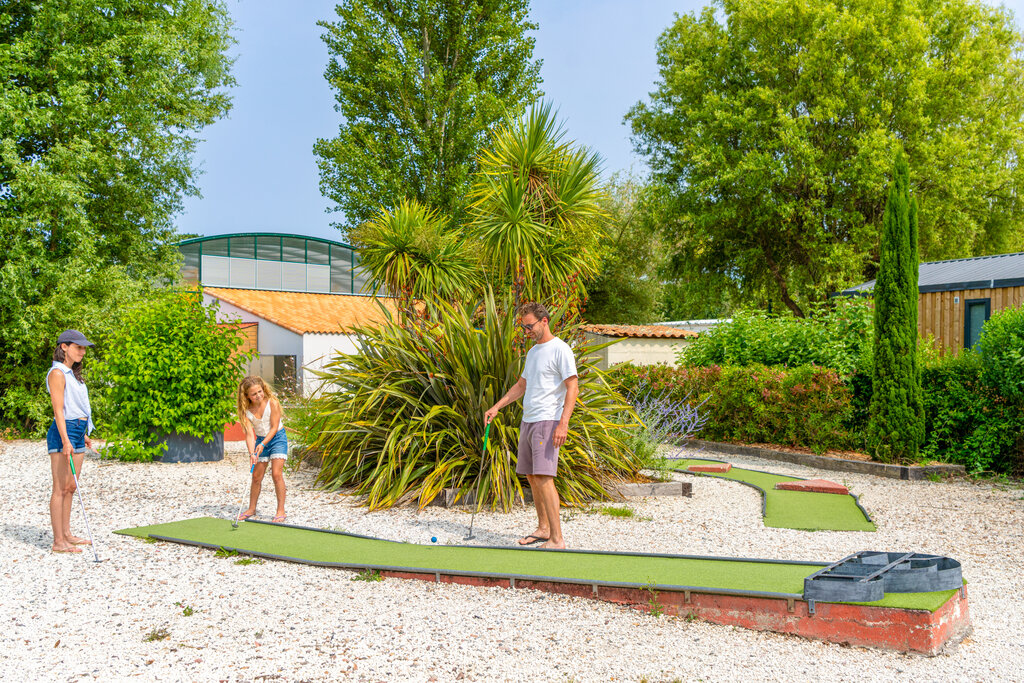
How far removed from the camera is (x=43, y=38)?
14.4 m

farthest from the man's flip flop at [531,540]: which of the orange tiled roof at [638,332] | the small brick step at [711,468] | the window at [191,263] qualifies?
the window at [191,263]

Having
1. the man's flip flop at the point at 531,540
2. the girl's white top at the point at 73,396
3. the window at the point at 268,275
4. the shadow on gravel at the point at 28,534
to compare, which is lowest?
the shadow on gravel at the point at 28,534

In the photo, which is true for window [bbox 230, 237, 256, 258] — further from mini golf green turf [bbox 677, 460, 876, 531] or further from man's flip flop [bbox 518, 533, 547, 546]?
man's flip flop [bbox 518, 533, 547, 546]

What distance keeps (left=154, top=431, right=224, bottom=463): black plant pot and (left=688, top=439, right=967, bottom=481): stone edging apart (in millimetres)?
7959

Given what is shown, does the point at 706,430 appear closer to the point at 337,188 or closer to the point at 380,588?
the point at 380,588

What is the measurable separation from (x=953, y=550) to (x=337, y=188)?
19.0m

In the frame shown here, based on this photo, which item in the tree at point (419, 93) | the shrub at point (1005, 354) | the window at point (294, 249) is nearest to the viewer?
the shrub at point (1005, 354)

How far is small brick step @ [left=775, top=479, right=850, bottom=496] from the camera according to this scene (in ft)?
28.2

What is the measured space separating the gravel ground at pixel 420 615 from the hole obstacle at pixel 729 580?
A: 0.09 meters

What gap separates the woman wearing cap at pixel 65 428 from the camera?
5613 millimetres

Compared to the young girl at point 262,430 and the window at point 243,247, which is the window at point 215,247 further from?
the young girl at point 262,430

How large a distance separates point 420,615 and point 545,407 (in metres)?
1.84

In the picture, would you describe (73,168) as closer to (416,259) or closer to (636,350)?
(416,259)

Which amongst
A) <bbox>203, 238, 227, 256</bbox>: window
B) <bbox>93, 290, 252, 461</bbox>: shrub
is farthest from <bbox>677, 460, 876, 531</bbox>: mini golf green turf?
<bbox>203, 238, 227, 256</bbox>: window
